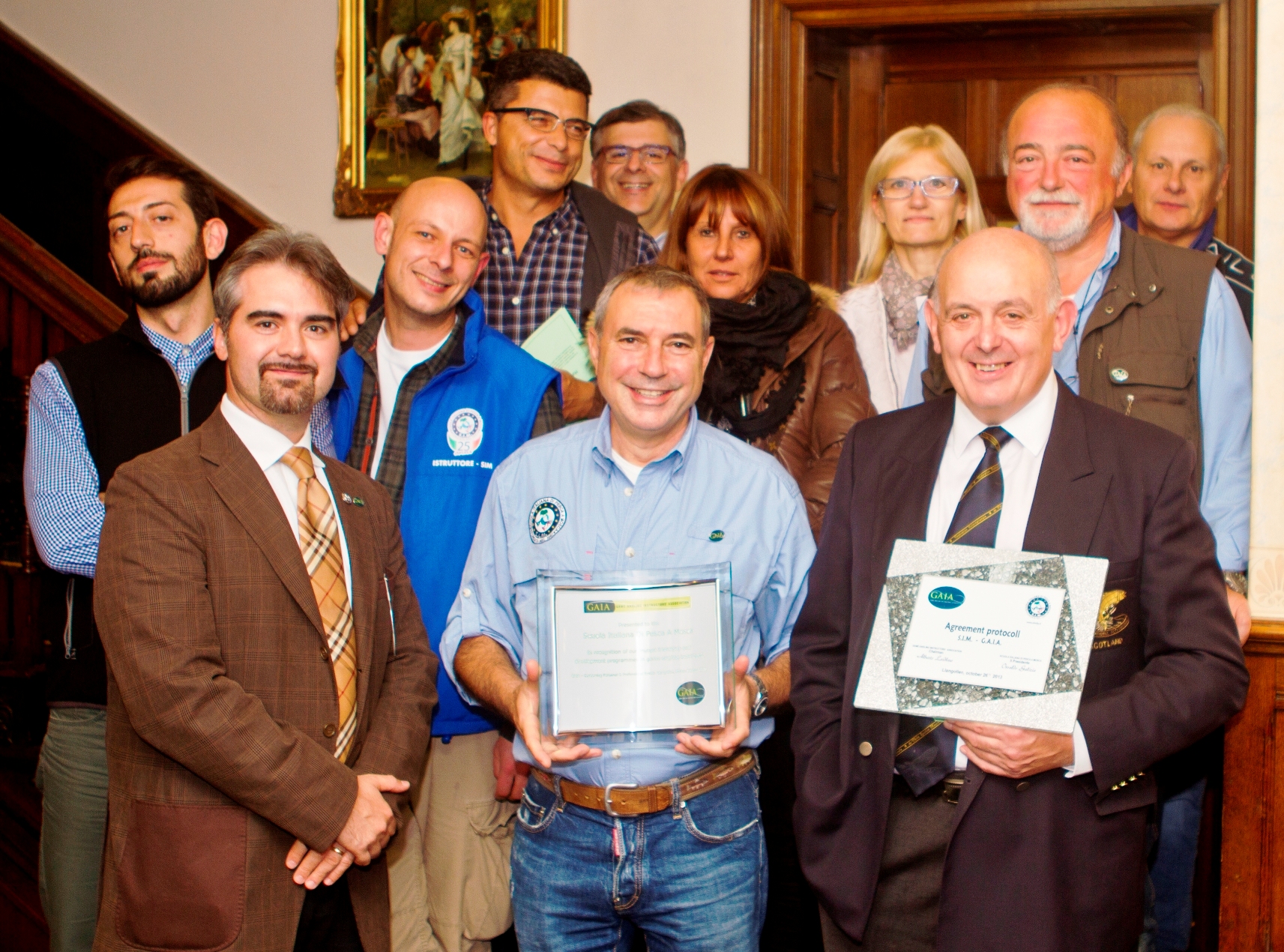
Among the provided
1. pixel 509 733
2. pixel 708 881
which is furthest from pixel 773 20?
pixel 708 881

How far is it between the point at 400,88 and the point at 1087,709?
4.50 m

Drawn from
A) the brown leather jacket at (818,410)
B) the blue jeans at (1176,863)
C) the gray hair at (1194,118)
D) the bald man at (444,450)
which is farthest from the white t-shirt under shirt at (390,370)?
the gray hair at (1194,118)

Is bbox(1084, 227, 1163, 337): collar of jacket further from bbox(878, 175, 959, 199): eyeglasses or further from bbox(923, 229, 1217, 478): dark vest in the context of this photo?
bbox(878, 175, 959, 199): eyeglasses

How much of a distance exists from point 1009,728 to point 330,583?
1232 millimetres

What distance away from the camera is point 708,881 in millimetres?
2131

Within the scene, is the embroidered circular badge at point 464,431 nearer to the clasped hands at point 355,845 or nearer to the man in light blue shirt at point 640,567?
the man in light blue shirt at point 640,567

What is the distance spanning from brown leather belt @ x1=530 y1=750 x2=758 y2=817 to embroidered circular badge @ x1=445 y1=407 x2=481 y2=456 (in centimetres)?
85

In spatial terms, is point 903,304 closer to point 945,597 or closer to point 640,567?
point 640,567

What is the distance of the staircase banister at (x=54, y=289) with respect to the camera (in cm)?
359

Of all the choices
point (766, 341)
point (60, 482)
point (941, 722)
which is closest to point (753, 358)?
point (766, 341)

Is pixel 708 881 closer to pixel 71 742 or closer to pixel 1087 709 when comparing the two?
pixel 1087 709

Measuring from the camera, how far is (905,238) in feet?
11.3

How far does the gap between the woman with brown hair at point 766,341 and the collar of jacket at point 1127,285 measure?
1.83 ft

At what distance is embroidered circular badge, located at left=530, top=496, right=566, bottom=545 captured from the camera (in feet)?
7.51
